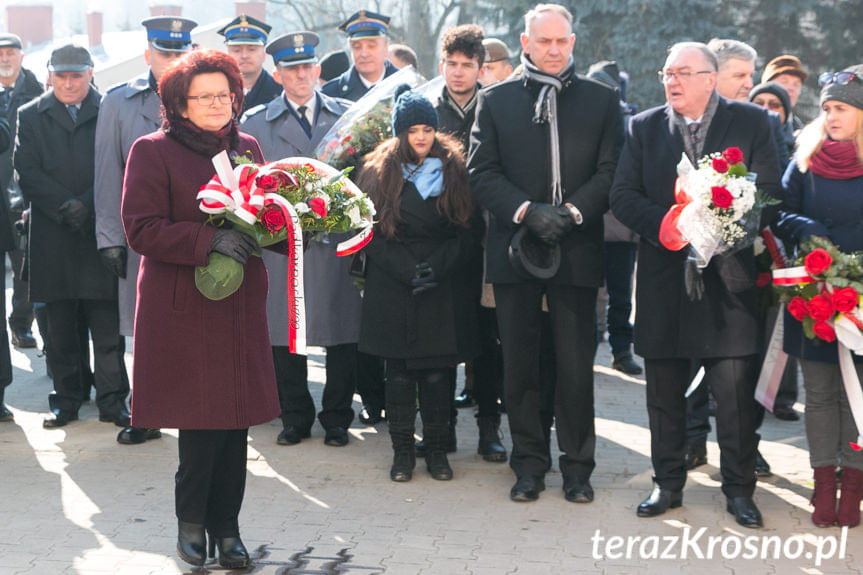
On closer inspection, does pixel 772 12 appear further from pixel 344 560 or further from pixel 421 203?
pixel 344 560

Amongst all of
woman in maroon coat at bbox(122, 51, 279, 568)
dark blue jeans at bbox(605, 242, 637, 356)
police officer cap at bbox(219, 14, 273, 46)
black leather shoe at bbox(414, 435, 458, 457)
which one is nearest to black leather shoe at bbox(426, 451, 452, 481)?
black leather shoe at bbox(414, 435, 458, 457)

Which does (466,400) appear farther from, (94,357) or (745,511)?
(745,511)

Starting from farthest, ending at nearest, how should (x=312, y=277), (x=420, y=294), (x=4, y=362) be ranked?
(x=4, y=362) → (x=312, y=277) → (x=420, y=294)

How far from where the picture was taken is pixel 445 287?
20.2 feet

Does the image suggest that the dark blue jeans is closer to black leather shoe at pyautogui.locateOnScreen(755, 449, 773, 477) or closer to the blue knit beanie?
black leather shoe at pyautogui.locateOnScreen(755, 449, 773, 477)

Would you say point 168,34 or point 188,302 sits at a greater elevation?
point 168,34

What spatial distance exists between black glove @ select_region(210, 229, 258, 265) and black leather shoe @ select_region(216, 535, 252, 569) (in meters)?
1.23

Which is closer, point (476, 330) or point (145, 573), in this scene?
point (145, 573)

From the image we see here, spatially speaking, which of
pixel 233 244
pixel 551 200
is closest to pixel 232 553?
pixel 233 244

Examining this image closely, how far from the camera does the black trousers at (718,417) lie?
550cm

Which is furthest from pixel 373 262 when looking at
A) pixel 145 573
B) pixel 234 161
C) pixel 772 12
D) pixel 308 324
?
pixel 772 12

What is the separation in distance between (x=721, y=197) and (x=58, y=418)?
441 centimetres

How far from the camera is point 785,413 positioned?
7465mm

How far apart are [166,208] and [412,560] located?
72.0 inches
